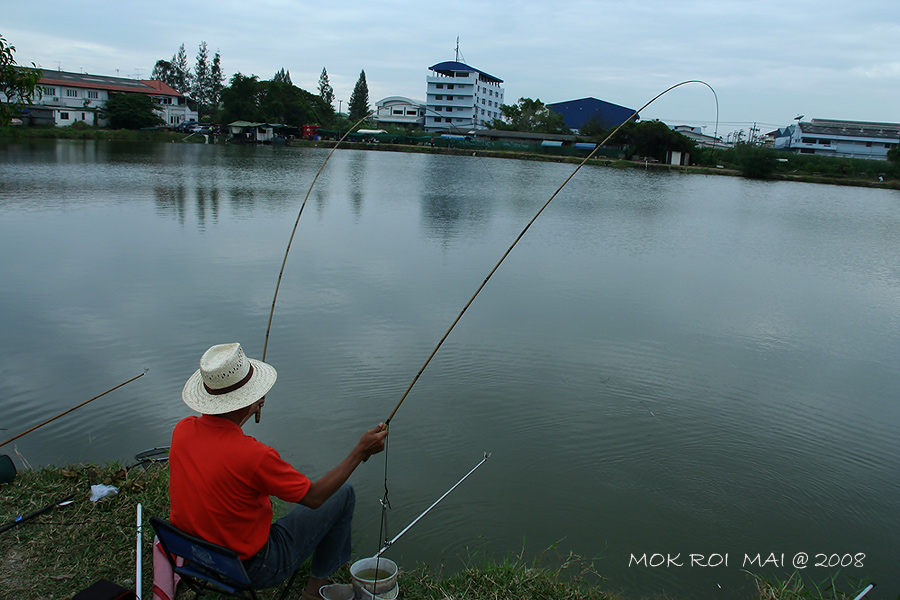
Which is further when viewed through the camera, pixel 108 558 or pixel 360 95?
pixel 360 95

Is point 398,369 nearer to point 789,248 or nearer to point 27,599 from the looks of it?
point 27,599

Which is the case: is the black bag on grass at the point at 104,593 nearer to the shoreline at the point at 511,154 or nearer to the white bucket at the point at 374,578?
the white bucket at the point at 374,578

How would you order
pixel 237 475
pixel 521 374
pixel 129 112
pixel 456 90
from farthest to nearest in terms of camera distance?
1. pixel 456 90
2. pixel 129 112
3. pixel 521 374
4. pixel 237 475

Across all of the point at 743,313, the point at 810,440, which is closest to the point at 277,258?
the point at 743,313

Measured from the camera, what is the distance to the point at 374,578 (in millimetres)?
2445

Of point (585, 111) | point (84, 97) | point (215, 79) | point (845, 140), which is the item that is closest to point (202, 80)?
point (215, 79)

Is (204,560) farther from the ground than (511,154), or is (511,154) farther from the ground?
(511,154)

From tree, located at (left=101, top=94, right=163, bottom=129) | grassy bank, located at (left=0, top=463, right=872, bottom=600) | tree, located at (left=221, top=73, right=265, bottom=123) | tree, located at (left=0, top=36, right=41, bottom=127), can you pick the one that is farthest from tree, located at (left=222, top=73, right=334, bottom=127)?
grassy bank, located at (left=0, top=463, right=872, bottom=600)

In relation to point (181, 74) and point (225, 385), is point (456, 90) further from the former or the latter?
point (225, 385)

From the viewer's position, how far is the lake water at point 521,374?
363cm

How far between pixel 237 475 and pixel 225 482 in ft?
0.18

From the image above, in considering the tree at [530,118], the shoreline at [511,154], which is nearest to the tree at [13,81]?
the shoreline at [511,154]

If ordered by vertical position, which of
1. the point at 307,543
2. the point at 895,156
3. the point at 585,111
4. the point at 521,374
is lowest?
the point at 521,374

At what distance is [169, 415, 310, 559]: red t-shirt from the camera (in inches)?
75.6
